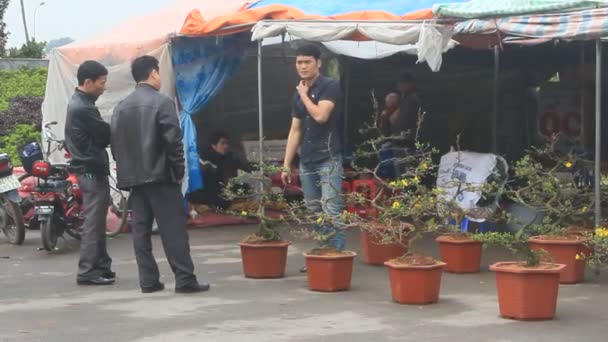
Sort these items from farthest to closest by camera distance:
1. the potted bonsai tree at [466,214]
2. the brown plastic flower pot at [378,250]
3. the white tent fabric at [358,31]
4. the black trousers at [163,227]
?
1. the white tent fabric at [358,31]
2. the brown plastic flower pot at [378,250]
3. the potted bonsai tree at [466,214]
4. the black trousers at [163,227]

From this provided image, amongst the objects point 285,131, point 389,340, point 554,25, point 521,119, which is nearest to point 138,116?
point 389,340

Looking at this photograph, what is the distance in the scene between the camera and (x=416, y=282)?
6699 mm

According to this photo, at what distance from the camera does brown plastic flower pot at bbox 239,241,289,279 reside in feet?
25.8

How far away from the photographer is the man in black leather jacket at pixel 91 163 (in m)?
→ 7.74

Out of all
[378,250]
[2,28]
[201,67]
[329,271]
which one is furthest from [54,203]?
[2,28]

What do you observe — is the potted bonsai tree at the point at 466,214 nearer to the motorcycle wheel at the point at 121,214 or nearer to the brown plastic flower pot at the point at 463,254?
the brown plastic flower pot at the point at 463,254

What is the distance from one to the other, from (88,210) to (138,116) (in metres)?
1.13

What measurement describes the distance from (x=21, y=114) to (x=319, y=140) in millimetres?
11279

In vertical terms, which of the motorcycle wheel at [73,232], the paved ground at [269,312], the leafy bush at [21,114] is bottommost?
the paved ground at [269,312]

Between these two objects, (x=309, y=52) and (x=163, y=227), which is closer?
(x=163, y=227)

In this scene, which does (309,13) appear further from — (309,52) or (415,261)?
(415,261)

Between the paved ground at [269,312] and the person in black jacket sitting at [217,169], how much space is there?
3.36m

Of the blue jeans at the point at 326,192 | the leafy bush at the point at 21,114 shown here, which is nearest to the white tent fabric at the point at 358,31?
the blue jeans at the point at 326,192

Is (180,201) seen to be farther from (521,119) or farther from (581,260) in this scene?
(521,119)
